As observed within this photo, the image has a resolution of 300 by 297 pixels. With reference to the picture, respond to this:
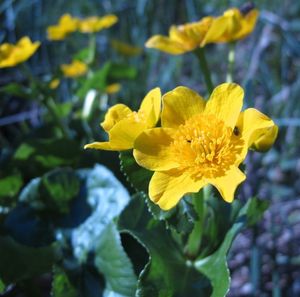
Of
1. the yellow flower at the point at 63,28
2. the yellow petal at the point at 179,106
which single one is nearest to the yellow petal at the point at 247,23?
the yellow petal at the point at 179,106

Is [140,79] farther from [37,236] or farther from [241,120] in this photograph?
[241,120]

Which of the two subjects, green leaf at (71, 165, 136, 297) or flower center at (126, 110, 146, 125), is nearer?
flower center at (126, 110, 146, 125)

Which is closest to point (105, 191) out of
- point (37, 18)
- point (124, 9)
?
point (124, 9)

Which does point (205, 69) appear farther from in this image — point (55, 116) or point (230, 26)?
point (55, 116)

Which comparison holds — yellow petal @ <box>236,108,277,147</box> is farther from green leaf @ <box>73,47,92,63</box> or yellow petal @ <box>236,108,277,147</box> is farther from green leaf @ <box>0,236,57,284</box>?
green leaf @ <box>73,47,92,63</box>

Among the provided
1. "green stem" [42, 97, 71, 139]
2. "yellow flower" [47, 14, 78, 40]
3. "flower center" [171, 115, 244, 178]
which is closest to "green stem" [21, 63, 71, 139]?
"green stem" [42, 97, 71, 139]

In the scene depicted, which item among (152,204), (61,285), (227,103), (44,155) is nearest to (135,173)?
(152,204)
